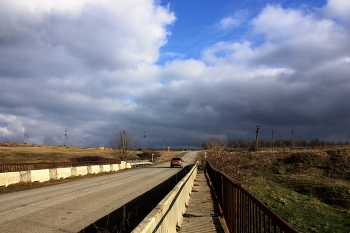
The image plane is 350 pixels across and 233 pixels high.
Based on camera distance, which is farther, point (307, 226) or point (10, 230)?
point (307, 226)

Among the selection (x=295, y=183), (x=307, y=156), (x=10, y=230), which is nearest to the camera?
(x=10, y=230)

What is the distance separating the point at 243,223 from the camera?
461 centimetres

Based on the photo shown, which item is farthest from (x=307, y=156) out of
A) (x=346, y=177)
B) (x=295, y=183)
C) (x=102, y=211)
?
(x=102, y=211)

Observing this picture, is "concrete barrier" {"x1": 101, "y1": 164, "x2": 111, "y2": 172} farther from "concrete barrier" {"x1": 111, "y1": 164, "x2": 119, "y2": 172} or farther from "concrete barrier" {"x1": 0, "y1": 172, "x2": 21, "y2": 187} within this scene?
"concrete barrier" {"x1": 0, "y1": 172, "x2": 21, "y2": 187}

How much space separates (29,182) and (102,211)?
1081 centimetres

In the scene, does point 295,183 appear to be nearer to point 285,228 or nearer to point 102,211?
point 102,211

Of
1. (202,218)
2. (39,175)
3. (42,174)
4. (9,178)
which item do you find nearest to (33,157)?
(42,174)

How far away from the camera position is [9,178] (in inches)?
645

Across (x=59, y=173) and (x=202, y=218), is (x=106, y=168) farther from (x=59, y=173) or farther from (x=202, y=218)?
(x=202, y=218)

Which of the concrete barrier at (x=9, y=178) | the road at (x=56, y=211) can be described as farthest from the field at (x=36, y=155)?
the road at (x=56, y=211)

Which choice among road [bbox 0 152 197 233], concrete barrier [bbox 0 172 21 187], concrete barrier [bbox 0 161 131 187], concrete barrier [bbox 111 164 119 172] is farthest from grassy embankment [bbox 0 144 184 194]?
concrete barrier [bbox 111 164 119 172]

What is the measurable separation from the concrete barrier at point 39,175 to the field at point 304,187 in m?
12.1

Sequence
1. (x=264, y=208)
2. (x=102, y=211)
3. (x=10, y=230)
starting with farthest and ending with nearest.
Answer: (x=102, y=211)
(x=10, y=230)
(x=264, y=208)

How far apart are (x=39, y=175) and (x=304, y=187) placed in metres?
20.1
